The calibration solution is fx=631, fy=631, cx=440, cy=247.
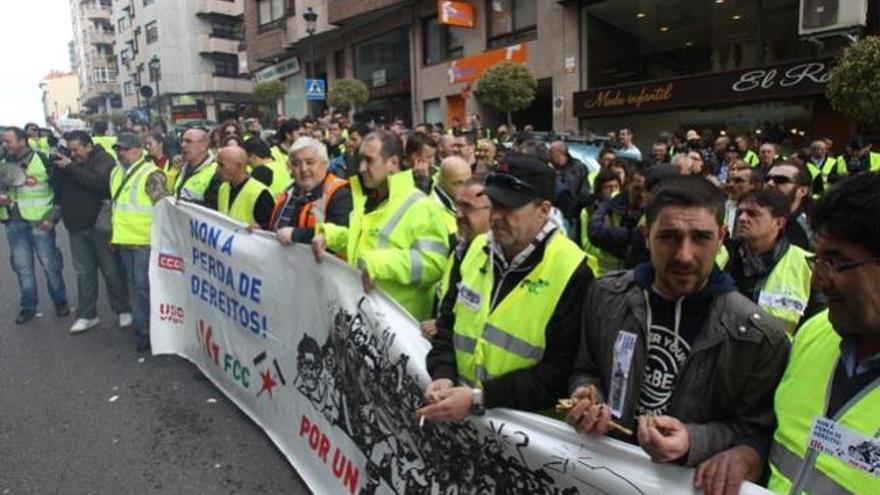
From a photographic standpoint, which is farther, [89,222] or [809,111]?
[809,111]

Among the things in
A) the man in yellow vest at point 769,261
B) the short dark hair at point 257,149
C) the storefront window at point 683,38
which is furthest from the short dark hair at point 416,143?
the storefront window at point 683,38

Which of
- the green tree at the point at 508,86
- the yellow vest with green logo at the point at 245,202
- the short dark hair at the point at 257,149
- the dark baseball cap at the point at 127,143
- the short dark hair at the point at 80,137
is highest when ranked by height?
the green tree at the point at 508,86

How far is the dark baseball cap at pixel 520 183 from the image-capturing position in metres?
2.22

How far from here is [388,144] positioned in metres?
3.45

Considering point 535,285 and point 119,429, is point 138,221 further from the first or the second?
point 535,285

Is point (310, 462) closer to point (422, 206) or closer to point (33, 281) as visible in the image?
point (422, 206)

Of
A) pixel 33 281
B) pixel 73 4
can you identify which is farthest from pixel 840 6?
pixel 73 4

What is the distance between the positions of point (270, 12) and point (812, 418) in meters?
35.4

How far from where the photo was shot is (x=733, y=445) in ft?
5.33

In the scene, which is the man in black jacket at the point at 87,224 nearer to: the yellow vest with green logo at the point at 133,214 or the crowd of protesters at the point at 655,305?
the yellow vest with green logo at the point at 133,214

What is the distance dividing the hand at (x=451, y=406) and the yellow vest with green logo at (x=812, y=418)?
931 mm

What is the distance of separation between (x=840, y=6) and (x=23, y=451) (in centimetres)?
1371

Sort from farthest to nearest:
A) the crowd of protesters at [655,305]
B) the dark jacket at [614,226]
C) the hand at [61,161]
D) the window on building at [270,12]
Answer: the window on building at [270,12] < the hand at [61,161] < the dark jacket at [614,226] < the crowd of protesters at [655,305]

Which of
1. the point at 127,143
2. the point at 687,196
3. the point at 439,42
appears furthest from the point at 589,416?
the point at 439,42
